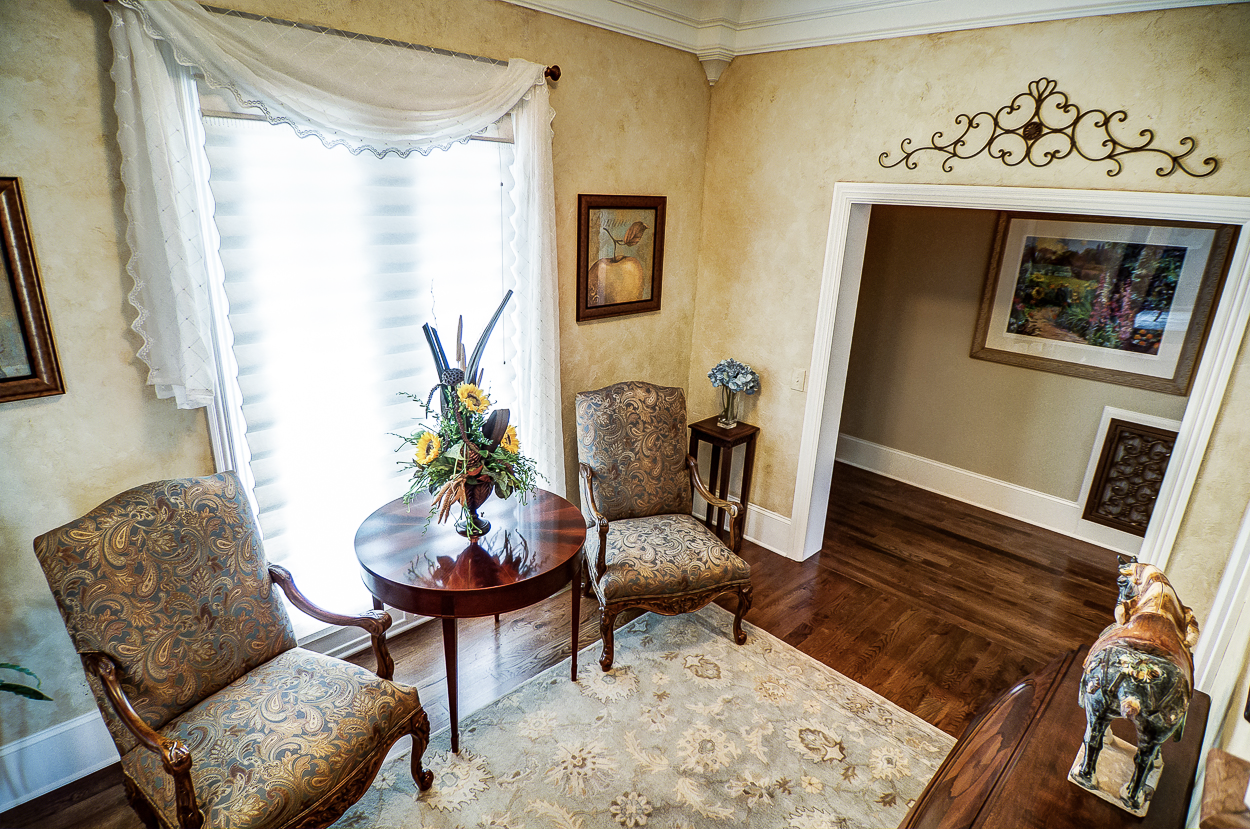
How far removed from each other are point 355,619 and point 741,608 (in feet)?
5.72

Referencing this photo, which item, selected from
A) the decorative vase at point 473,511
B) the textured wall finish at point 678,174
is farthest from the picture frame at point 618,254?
the decorative vase at point 473,511

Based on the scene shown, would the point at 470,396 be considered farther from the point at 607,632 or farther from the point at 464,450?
the point at 607,632

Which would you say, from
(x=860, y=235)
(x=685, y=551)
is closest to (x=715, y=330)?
(x=860, y=235)

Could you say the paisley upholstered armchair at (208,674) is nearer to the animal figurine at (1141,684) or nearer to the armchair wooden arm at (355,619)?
the armchair wooden arm at (355,619)

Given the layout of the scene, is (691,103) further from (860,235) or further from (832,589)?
(832,589)

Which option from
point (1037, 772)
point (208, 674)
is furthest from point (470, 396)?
point (1037, 772)

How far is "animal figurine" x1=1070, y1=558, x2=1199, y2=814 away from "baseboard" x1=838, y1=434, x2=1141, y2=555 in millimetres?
3597

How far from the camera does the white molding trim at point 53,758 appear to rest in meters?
2.20

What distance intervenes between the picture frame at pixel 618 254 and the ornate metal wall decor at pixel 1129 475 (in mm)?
2994

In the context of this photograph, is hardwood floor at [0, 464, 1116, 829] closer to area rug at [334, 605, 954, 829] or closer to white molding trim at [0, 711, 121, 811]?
white molding trim at [0, 711, 121, 811]

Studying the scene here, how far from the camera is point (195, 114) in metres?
2.09

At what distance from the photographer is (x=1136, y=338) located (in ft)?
12.8

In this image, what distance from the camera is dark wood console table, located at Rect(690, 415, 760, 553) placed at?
3.81 metres

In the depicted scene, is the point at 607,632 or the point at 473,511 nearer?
the point at 473,511
